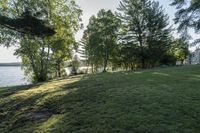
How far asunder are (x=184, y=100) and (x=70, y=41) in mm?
24565

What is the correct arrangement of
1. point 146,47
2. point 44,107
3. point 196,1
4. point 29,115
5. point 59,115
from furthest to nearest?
point 146,47 < point 196,1 < point 44,107 < point 29,115 < point 59,115

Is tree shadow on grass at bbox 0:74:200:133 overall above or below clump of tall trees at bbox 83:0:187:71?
below

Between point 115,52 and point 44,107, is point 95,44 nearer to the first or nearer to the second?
point 115,52

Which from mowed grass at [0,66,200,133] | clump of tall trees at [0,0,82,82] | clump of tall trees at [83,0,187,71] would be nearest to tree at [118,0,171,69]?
clump of tall trees at [83,0,187,71]

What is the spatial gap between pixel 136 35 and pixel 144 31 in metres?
1.28

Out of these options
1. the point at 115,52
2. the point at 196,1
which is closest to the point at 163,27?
the point at 115,52

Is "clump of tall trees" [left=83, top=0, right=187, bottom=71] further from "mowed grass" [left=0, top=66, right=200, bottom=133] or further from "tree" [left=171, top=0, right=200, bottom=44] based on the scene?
"mowed grass" [left=0, top=66, right=200, bottom=133]

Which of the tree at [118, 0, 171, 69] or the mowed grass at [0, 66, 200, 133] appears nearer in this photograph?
the mowed grass at [0, 66, 200, 133]

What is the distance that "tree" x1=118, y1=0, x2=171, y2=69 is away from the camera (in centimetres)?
4469

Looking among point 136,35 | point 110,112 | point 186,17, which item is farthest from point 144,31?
point 110,112

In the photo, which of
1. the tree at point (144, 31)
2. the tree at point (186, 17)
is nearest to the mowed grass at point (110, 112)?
the tree at point (186, 17)

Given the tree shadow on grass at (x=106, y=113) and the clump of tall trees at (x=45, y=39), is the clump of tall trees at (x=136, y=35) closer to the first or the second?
the clump of tall trees at (x=45, y=39)

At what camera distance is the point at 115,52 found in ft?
157

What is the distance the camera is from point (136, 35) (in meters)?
45.8
